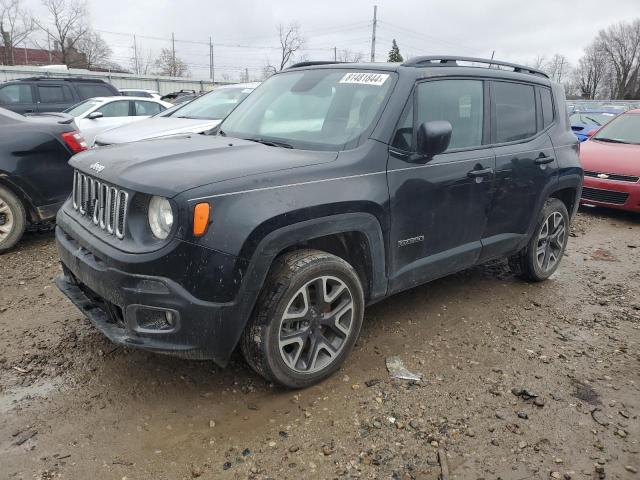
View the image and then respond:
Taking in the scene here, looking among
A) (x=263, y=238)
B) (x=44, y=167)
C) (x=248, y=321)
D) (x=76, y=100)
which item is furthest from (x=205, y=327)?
(x=76, y=100)

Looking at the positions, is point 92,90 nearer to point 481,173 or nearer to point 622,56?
point 481,173

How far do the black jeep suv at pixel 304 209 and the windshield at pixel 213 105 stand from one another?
355cm

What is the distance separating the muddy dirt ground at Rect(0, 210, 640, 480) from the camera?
2461mm

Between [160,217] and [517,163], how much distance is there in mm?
2801

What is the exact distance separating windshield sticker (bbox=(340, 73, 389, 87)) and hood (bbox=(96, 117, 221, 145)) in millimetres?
3236

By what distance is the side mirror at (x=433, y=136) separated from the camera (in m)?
3.10

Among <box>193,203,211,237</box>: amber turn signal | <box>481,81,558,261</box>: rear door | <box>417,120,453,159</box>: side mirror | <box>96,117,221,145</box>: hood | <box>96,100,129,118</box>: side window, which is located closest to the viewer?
<box>193,203,211,237</box>: amber turn signal

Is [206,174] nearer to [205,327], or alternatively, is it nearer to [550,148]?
[205,327]

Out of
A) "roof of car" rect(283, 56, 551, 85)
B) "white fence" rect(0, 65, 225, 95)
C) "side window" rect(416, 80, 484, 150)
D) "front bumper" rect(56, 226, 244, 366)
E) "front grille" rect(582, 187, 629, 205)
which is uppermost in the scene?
"white fence" rect(0, 65, 225, 95)

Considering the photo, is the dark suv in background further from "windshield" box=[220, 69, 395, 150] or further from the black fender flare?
the black fender flare

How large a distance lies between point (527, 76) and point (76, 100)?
12.2 metres

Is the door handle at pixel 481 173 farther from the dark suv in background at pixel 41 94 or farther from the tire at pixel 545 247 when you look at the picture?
the dark suv in background at pixel 41 94

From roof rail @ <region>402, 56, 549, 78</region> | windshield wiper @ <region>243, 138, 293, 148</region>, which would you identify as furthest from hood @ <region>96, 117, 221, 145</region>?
roof rail @ <region>402, 56, 549, 78</region>

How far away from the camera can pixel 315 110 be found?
3.51 m
